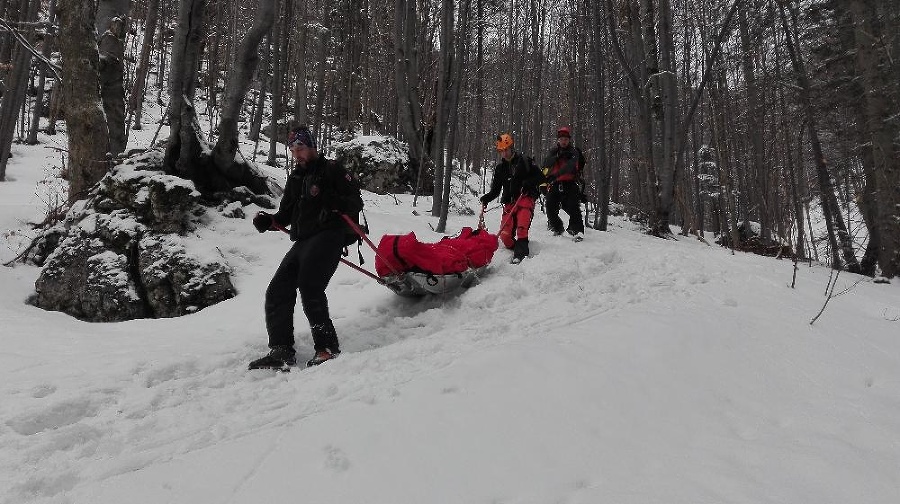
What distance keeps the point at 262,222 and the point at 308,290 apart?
83 cm

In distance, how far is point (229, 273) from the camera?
589cm

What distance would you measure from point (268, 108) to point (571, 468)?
32.7m

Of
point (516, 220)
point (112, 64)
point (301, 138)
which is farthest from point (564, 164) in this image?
point (112, 64)

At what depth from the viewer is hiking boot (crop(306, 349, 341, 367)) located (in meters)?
3.75

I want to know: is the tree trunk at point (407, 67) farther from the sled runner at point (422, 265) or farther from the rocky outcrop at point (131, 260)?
the sled runner at point (422, 265)

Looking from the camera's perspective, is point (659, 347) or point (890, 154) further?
point (890, 154)

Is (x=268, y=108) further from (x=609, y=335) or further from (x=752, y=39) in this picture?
(x=609, y=335)

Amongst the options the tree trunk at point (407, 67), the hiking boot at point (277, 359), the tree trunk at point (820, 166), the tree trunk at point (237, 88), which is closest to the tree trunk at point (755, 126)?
the tree trunk at point (820, 166)

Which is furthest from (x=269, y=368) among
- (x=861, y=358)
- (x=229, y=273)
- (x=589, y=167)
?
(x=589, y=167)

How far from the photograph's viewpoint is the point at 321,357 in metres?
3.80

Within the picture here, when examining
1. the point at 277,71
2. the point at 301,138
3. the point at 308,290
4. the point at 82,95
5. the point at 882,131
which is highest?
the point at 277,71

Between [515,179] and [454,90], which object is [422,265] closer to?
[515,179]

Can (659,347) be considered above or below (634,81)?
below

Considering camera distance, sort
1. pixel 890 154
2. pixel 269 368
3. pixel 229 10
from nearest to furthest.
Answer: pixel 269 368, pixel 890 154, pixel 229 10
